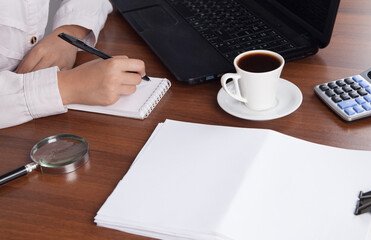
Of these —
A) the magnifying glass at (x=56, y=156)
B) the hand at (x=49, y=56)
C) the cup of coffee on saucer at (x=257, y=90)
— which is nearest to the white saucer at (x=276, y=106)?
the cup of coffee on saucer at (x=257, y=90)

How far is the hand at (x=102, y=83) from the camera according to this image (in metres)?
0.85

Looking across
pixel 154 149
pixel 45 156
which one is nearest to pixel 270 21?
pixel 154 149

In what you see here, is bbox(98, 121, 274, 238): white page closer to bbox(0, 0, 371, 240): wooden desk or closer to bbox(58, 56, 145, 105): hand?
bbox(0, 0, 371, 240): wooden desk

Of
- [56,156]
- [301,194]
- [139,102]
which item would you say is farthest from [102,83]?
[301,194]

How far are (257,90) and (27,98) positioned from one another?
1.45ft

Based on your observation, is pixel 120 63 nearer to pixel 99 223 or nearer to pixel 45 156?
pixel 45 156

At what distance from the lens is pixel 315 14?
92 cm

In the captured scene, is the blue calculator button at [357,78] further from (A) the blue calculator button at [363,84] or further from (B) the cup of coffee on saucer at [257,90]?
(B) the cup of coffee on saucer at [257,90]

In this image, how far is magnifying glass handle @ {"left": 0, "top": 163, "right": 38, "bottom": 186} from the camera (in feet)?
2.28

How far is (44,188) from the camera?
69cm

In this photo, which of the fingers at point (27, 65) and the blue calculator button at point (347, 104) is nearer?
the blue calculator button at point (347, 104)

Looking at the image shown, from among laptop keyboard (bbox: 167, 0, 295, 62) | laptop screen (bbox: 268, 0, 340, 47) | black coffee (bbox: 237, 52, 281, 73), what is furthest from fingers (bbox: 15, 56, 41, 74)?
laptop screen (bbox: 268, 0, 340, 47)

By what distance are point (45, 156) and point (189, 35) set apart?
1.53 ft

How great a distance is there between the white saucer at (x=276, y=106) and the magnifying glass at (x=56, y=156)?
28cm
